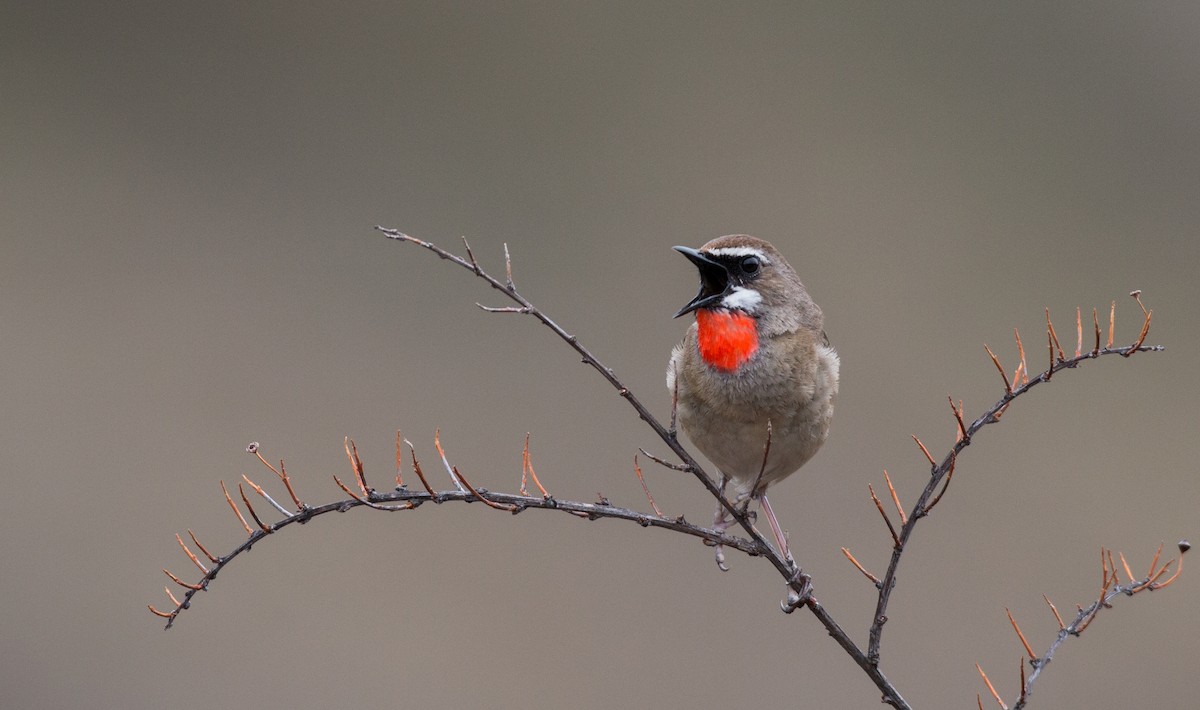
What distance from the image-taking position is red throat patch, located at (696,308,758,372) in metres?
2.96

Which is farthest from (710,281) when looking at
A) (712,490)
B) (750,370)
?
(712,490)

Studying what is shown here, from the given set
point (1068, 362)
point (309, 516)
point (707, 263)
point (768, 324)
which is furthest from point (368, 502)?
point (768, 324)

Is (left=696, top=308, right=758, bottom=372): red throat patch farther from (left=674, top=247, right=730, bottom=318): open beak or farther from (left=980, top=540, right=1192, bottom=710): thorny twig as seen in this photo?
(left=980, top=540, right=1192, bottom=710): thorny twig

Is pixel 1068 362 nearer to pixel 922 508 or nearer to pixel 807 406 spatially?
pixel 922 508

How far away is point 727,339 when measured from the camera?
2.96m

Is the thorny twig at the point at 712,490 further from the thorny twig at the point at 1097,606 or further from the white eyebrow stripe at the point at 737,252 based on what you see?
the white eyebrow stripe at the point at 737,252

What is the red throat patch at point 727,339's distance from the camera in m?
2.96

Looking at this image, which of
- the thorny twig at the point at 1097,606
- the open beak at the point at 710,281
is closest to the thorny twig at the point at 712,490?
the thorny twig at the point at 1097,606

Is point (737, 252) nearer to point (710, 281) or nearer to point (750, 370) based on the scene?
point (710, 281)

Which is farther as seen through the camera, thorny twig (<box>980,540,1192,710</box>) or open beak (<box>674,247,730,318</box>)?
open beak (<box>674,247,730,318</box>)

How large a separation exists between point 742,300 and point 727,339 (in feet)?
0.38

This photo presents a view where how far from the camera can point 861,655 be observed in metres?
1.78

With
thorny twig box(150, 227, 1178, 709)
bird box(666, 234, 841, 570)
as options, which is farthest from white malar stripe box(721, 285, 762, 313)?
thorny twig box(150, 227, 1178, 709)

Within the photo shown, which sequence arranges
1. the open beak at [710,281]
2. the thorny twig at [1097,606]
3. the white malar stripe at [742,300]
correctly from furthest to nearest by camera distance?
the white malar stripe at [742,300] < the open beak at [710,281] < the thorny twig at [1097,606]
